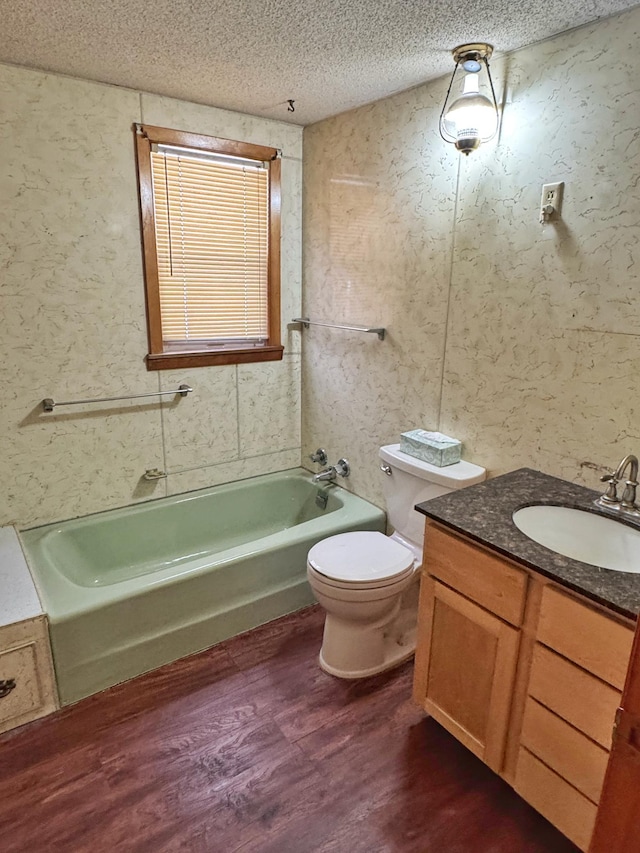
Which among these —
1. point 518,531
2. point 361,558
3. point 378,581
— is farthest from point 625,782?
point 361,558

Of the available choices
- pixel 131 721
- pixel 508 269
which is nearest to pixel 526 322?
pixel 508 269

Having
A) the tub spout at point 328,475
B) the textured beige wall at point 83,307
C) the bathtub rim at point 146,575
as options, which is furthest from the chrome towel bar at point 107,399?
the tub spout at point 328,475

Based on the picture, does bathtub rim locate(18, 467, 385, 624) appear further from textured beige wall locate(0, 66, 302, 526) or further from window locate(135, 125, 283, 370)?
window locate(135, 125, 283, 370)

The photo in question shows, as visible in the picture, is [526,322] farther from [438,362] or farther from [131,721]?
[131,721]

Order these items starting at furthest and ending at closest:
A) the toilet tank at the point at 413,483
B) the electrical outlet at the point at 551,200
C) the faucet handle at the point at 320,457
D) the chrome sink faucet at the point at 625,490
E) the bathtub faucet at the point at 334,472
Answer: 1. the faucet handle at the point at 320,457
2. the bathtub faucet at the point at 334,472
3. the toilet tank at the point at 413,483
4. the electrical outlet at the point at 551,200
5. the chrome sink faucet at the point at 625,490

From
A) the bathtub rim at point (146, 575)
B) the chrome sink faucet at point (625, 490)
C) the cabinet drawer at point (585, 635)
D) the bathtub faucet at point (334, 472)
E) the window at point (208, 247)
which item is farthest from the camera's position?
the bathtub faucet at point (334, 472)

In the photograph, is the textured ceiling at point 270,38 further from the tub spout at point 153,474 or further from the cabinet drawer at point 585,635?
the tub spout at point 153,474

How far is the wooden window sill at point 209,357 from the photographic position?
2557mm

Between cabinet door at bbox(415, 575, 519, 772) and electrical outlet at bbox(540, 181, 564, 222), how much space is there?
1.26 m

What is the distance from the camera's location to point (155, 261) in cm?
244

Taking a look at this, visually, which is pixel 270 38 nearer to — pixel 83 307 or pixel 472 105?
pixel 472 105

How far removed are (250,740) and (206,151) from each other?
8.25ft

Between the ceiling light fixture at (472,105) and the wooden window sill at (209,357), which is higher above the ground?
the ceiling light fixture at (472,105)

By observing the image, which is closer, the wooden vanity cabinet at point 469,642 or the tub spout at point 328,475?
the wooden vanity cabinet at point 469,642
